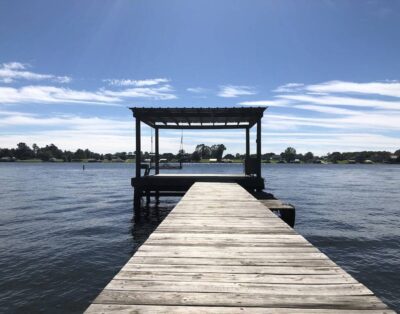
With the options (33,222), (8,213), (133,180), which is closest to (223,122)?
(133,180)

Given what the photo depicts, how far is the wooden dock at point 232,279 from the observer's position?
3158 millimetres

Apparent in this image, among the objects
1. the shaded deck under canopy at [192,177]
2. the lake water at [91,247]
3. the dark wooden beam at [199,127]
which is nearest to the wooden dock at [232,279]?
the lake water at [91,247]

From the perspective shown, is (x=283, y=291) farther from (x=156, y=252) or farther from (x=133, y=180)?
(x=133, y=180)

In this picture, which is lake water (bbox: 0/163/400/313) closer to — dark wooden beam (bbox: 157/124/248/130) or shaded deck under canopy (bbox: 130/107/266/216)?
shaded deck under canopy (bbox: 130/107/266/216)

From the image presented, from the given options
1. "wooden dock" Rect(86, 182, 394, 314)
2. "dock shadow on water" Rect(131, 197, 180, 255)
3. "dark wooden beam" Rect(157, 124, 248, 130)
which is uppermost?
"dark wooden beam" Rect(157, 124, 248, 130)

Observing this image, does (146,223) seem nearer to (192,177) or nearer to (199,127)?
(192,177)

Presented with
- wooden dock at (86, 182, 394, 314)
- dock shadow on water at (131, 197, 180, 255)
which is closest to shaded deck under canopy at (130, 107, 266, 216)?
dock shadow on water at (131, 197, 180, 255)

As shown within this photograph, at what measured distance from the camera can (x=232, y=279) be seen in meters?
3.84

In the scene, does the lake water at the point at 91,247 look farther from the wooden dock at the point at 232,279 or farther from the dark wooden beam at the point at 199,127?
the dark wooden beam at the point at 199,127

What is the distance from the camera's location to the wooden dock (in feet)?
10.4

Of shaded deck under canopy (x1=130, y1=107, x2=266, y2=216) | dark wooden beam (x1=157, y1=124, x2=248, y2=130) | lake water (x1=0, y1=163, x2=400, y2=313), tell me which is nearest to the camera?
lake water (x1=0, y1=163, x2=400, y2=313)

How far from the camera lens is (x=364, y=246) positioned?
523 inches

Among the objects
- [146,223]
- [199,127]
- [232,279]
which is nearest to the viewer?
[232,279]

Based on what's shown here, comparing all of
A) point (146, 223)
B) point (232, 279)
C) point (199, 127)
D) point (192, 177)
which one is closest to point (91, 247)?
point (146, 223)
